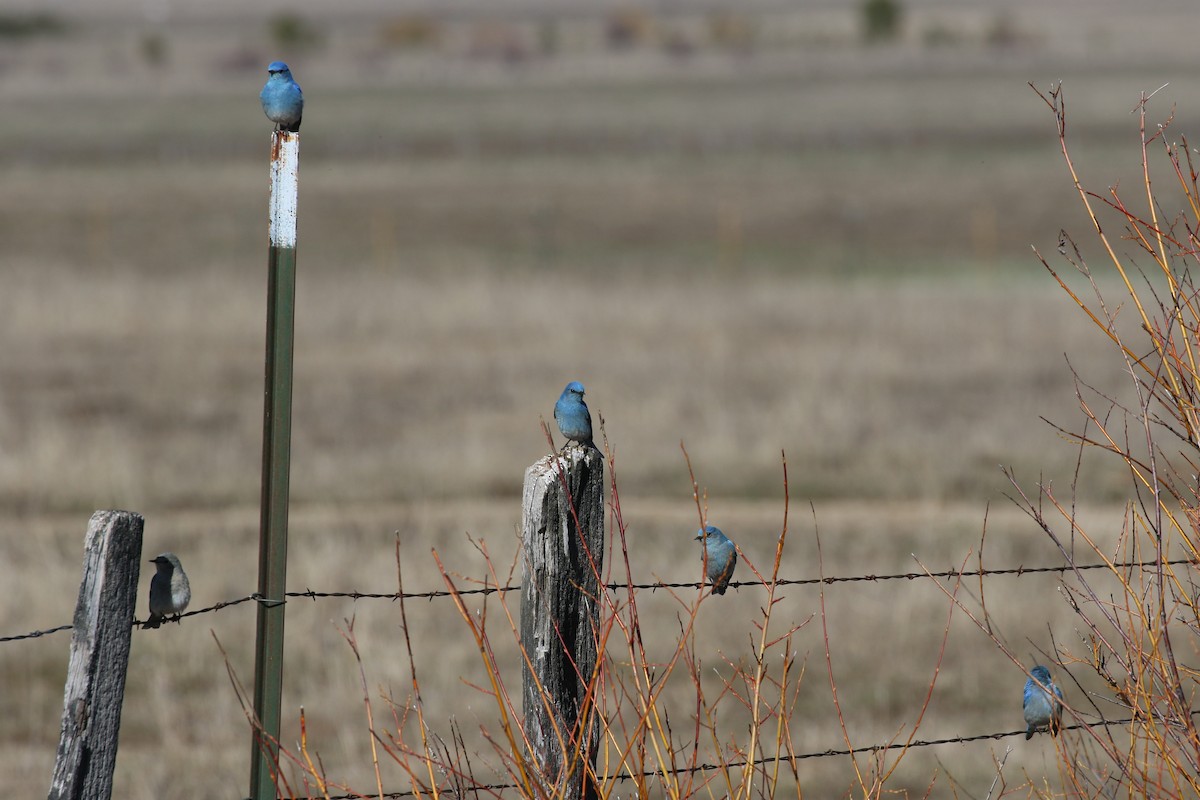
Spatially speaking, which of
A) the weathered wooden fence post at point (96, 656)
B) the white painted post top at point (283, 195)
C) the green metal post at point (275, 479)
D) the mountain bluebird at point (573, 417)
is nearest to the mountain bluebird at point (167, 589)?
the green metal post at point (275, 479)

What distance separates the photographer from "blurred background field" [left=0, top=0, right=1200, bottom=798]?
9.12m

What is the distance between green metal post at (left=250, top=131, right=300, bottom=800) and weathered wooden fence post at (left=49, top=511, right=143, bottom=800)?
46 centimetres

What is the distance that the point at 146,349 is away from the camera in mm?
19922

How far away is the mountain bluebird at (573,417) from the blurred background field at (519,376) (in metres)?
1.61

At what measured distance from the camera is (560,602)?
3.62 metres

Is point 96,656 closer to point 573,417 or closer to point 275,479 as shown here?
point 275,479

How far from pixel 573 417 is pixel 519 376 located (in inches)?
544

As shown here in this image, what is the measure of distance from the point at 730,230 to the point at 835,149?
17.1 m

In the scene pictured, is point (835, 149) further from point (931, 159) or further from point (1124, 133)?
point (1124, 133)

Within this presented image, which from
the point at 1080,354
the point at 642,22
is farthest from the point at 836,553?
the point at 642,22

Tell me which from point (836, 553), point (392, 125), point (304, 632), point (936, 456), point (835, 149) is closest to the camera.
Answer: point (304, 632)

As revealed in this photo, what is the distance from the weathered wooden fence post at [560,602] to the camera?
3592 mm

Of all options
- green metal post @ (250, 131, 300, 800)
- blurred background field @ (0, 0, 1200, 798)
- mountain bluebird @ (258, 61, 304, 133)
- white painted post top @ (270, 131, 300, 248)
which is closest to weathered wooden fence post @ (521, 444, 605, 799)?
green metal post @ (250, 131, 300, 800)

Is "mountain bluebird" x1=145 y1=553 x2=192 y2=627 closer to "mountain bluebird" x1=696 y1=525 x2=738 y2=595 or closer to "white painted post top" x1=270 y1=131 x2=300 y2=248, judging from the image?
"white painted post top" x1=270 y1=131 x2=300 y2=248
